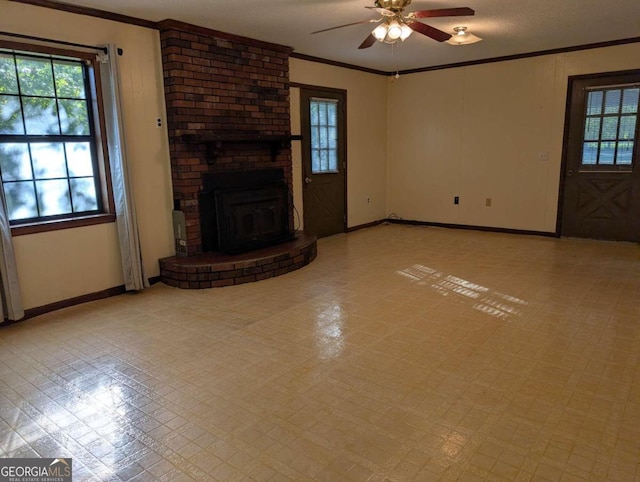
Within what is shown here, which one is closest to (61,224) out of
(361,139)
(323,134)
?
(323,134)

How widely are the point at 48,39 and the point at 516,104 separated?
5556mm

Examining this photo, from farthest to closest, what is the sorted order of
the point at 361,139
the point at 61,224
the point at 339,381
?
the point at 361,139
the point at 61,224
the point at 339,381

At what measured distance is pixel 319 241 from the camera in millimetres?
6316

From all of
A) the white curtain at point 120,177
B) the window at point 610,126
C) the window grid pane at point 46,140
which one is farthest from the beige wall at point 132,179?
the window at point 610,126

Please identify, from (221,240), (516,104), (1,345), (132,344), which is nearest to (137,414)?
(132,344)

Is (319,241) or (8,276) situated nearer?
(8,276)

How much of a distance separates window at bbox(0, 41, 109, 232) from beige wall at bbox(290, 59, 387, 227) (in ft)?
8.49

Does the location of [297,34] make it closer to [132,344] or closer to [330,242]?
[330,242]

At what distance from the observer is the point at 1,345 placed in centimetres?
314

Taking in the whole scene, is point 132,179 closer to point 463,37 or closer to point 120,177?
point 120,177

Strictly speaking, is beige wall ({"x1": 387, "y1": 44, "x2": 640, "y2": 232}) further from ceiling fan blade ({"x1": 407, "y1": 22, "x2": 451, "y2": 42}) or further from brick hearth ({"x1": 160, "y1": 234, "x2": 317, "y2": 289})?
brick hearth ({"x1": 160, "y1": 234, "x2": 317, "y2": 289})

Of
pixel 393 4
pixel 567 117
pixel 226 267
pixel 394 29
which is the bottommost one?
pixel 226 267

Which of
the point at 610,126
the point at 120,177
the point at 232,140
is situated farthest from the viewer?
the point at 610,126

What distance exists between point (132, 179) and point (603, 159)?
5.56 m
